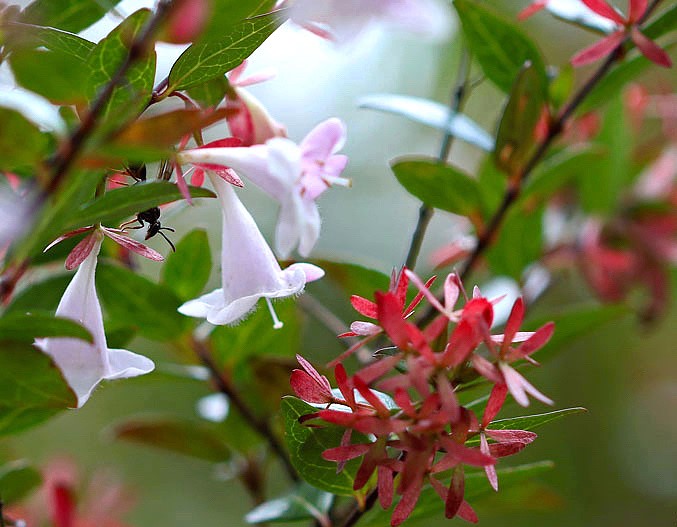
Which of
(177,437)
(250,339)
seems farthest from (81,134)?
(177,437)

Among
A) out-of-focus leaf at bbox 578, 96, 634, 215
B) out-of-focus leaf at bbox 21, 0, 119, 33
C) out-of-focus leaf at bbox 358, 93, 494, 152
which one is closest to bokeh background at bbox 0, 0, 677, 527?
out-of-focus leaf at bbox 578, 96, 634, 215

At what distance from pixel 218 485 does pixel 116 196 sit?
7.63 feet

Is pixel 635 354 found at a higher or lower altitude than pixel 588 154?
lower

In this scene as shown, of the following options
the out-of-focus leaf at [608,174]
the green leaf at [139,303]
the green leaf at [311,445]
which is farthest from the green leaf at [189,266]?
the out-of-focus leaf at [608,174]

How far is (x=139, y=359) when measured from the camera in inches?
23.2

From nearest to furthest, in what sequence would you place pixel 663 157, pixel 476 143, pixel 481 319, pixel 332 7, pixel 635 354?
pixel 481 319
pixel 332 7
pixel 476 143
pixel 663 157
pixel 635 354

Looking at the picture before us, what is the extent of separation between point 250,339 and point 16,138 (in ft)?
1.80

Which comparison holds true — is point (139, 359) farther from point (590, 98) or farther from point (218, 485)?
point (218, 485)

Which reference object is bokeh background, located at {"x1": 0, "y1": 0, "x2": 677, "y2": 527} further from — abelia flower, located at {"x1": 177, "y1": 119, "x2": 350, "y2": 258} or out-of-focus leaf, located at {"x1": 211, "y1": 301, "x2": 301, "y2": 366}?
abelia flower, located at {"x1": 177, "y1": 119, "x2": 350, "y2": 258}

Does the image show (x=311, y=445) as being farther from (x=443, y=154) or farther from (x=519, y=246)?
(x=519, y=246)

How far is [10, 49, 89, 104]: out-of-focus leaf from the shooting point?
40 centimetres

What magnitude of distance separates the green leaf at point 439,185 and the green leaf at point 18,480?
Result: 1.49 ft

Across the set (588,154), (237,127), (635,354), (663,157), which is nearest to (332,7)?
(237,127)

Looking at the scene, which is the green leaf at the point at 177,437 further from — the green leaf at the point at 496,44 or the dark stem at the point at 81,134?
the dark stem at the point at 81,134
